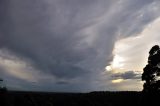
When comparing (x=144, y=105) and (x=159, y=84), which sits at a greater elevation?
(x=159, y=84)

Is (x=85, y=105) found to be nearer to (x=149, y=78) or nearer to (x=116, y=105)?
(x=116, y=105)

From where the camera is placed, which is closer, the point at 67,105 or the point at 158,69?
the point at 158,69

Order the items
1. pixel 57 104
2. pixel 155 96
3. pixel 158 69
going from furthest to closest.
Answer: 1. pixel 57 104
2. pixel 158 69
3. pixel 155 96

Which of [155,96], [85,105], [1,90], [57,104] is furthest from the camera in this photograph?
[57,104]

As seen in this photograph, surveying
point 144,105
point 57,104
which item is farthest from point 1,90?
point 57,104

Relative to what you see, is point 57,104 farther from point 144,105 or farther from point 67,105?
point 144,105

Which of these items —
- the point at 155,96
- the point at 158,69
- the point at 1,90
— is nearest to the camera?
the point at 155,96

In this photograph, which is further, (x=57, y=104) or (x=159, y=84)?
(x=57, y=104)

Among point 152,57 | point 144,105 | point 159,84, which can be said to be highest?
point 152,57

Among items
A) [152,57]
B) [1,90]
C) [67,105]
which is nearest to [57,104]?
[67,105]
